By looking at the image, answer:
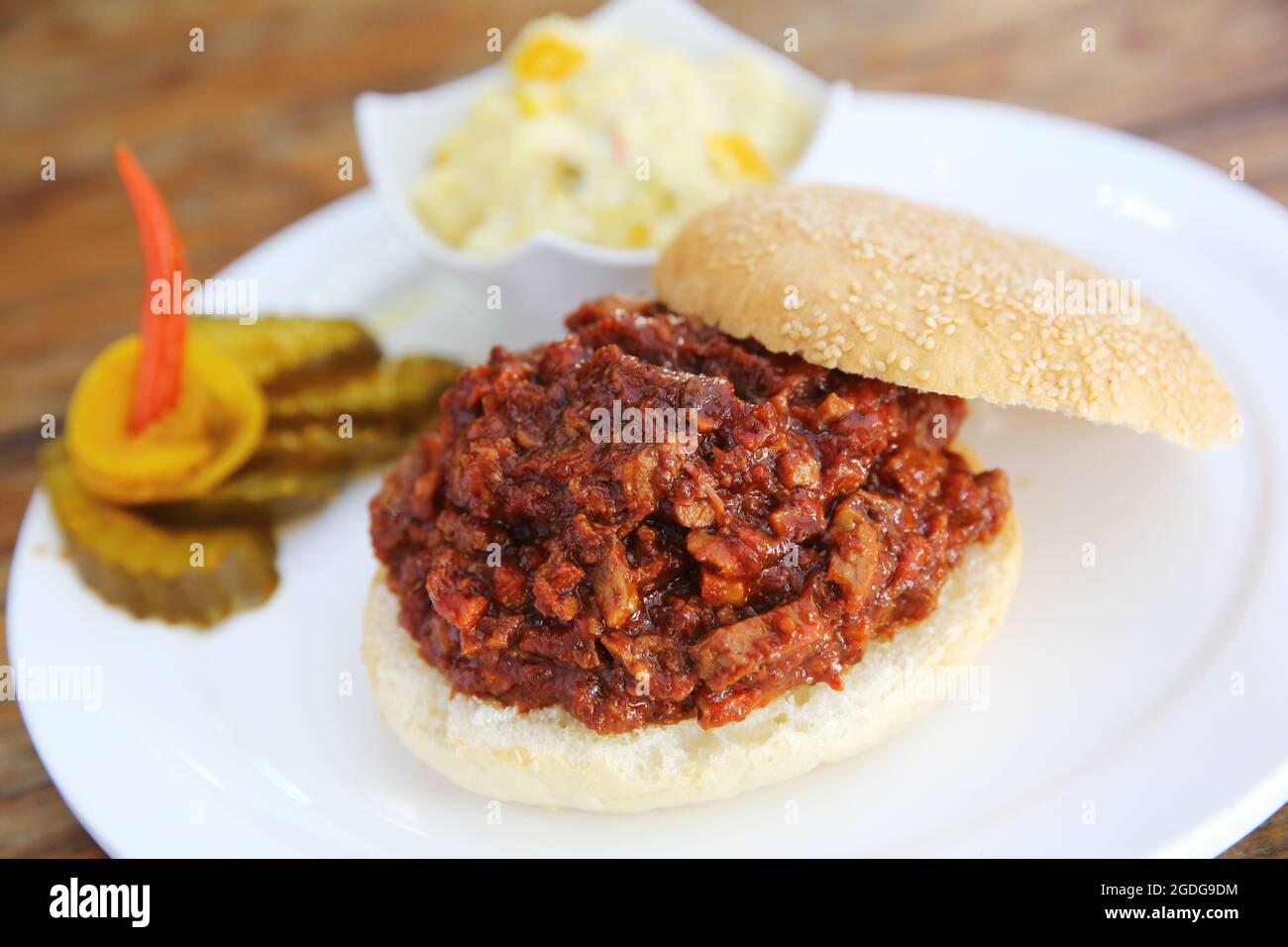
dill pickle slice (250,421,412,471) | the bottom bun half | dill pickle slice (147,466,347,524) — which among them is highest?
dill pickle slice (250,421,412,471)

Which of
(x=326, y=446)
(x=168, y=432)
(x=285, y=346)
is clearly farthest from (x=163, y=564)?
(x=285, y=346)

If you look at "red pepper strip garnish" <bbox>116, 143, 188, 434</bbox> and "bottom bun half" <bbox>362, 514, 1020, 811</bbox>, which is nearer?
"bottom bun half" <bbox>362, 514, 1020, 811</bbox>

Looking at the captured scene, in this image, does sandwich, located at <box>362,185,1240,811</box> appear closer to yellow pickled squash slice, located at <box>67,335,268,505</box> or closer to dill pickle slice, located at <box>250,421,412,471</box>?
dill pickle slice, located at <box>250,421,412,471</box>

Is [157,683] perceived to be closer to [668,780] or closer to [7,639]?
[7,639]

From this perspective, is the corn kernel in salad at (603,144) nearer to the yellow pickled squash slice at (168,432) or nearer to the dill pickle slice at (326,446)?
the dill pickle slice at (326,446)

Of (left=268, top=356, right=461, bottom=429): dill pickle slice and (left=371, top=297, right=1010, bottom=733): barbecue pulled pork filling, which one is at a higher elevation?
(left=268, top=356, right=461, bottom=429): dill pickle slice

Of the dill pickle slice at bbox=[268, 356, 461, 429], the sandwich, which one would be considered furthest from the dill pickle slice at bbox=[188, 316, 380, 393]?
the sandwich
